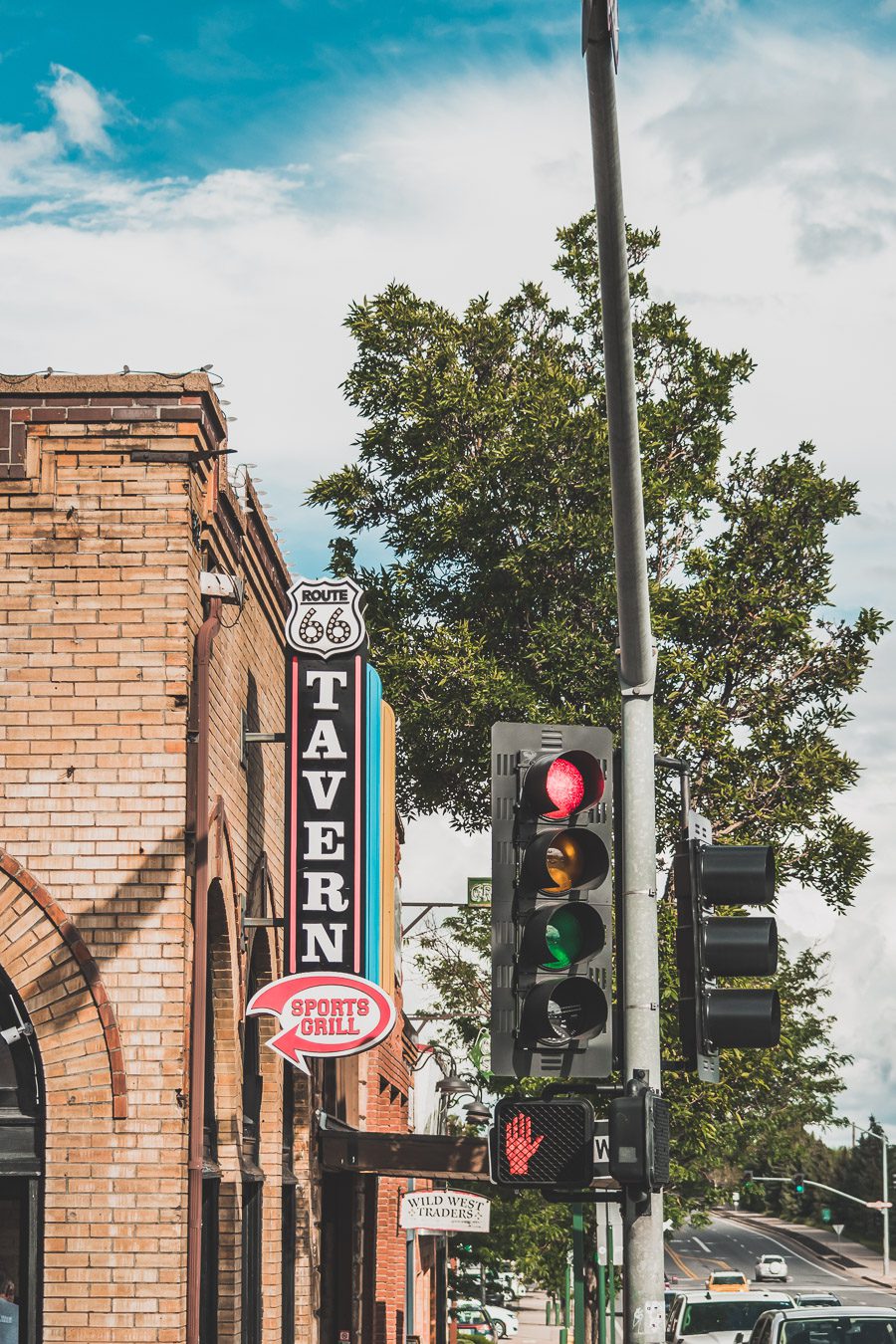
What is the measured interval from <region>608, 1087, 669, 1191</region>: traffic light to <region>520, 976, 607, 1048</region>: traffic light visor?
338 millimetres

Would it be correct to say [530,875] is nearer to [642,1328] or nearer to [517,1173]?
[517,1173]

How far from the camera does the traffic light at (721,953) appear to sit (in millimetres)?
6801

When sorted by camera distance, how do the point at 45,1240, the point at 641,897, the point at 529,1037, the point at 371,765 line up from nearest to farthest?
the point at 529,1037 → the point at 641,897 → the point at 45,1240 → the point at 371,765

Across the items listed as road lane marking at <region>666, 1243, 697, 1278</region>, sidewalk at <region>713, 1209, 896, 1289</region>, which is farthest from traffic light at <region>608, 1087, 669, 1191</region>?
road lane marking at <region>666, 1243, 697, 1278</region>

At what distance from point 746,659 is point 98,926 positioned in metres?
12.1

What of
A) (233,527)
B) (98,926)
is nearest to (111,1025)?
(98,926)

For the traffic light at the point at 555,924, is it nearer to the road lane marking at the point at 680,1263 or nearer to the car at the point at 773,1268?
the car at the point at 773,1268

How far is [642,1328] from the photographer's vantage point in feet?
21.4

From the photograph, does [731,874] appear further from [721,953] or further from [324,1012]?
[324,1012]

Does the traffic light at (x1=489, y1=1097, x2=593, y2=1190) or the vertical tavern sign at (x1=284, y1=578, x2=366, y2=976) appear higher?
the vertical tavern sign at (x1=284, y1=578, x2=366, y2=976)

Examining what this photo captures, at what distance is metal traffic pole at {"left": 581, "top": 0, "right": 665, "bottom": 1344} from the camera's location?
5629mm

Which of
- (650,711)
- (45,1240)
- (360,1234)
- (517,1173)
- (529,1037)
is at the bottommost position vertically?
(360,1234)

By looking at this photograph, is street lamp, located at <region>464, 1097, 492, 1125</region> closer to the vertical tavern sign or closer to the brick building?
the brick building

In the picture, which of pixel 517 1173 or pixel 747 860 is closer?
pixel 517 1173
